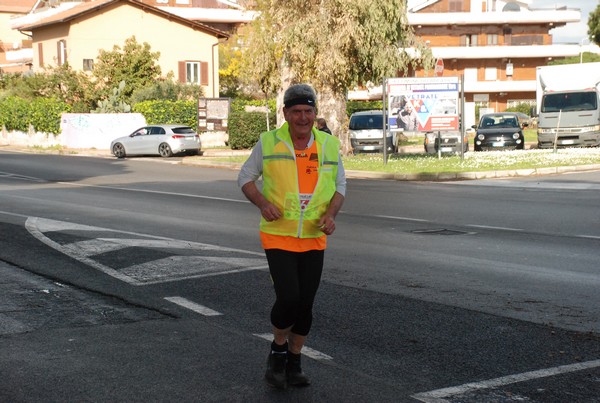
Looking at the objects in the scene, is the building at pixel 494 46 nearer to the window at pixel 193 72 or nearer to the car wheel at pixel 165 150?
the window at pixel 193 72

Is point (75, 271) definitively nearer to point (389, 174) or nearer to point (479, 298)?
point (479, 298)

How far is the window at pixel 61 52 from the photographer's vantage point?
185 feet

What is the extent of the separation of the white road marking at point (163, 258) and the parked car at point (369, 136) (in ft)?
85.5

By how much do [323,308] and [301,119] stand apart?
290 cm

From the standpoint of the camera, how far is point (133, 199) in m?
19.7

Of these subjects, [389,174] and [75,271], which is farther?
[389,174]

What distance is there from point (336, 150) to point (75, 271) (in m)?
4.97

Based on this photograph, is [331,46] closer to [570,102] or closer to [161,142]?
[161,142]

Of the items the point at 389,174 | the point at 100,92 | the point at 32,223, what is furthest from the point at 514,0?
the point at 32,223

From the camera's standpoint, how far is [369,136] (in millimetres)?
38625

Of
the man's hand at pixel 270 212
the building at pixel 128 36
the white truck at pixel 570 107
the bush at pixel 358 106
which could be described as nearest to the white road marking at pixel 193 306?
the man's hand at pixel 270 212

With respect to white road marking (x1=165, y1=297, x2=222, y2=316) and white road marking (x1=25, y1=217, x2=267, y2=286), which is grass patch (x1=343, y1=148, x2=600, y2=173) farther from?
white road marking (x1=165, y1=297, x2=222, y2=316)

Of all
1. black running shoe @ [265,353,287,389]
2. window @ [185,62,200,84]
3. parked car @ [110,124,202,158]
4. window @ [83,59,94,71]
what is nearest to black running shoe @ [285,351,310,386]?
black running shoe @ [265,353,287,389]

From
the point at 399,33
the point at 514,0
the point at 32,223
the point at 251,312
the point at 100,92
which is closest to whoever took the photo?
the point at 251,312
